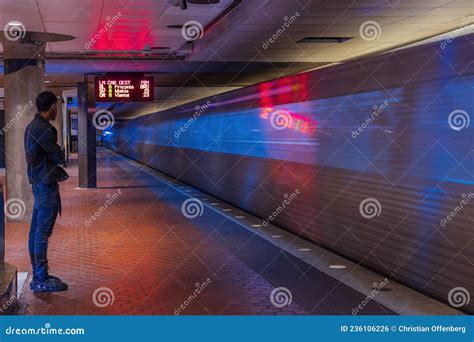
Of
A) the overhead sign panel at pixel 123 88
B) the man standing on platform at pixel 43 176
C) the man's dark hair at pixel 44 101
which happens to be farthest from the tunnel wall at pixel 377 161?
the overhead sign panel at pixel 123 88

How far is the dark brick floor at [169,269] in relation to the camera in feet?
20.1

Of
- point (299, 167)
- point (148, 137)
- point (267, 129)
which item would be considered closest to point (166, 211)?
point (267, 129)

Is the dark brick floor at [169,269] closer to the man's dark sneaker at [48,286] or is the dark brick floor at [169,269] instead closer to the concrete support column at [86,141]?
the man's dark sneaker at [48,286]

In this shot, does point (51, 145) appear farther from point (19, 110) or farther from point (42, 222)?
point (19, 110)

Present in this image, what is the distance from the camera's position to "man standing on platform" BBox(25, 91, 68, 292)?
647cm

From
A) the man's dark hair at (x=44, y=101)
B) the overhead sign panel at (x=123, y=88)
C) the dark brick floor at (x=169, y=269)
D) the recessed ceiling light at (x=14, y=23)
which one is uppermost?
the recessed ceiling light at (x=14, y=23)

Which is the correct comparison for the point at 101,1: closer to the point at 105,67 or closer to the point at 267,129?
the point at 267,129

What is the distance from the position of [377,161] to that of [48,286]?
369cm

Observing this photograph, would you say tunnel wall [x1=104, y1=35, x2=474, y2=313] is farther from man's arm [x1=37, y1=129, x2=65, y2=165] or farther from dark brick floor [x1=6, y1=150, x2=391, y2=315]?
man's arm [x1=37, y1=129, x2=65, y2=165]

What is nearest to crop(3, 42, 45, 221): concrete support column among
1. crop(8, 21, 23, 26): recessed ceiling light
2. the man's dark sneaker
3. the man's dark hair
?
crop(8, 21, 23, 26): recessed ceiling light

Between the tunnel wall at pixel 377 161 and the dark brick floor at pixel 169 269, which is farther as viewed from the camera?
the dark brick floor at pixel 169 269

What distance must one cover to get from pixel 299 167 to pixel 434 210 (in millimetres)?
4011

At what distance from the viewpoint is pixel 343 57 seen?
1552 centimetres

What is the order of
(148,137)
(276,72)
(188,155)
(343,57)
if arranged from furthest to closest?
(148,137) → (188,155) → (276,72) → (343,57)
